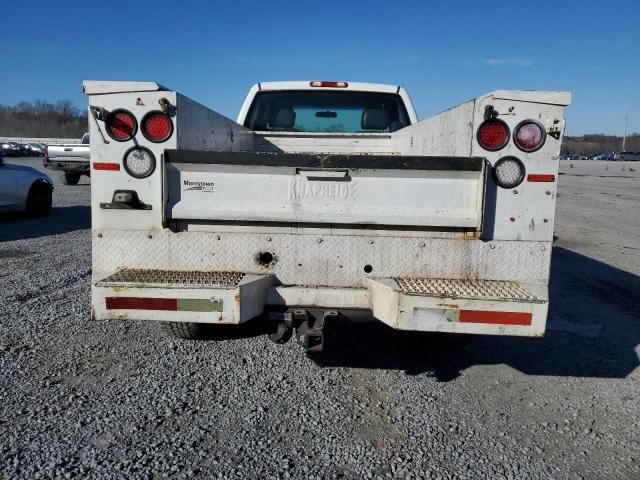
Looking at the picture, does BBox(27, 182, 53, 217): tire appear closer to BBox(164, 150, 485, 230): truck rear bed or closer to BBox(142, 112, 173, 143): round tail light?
BBox(142, 112, 173, 143): round tail light

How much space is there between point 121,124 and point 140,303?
1081 millimetres

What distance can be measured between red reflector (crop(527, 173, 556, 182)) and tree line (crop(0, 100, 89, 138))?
381ft

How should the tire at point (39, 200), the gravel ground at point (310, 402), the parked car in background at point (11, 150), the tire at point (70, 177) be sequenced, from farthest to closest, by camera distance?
the parked car in background at point (11, 150), the tire at point (70, 177), the tire at point (39, 200), the gravel ground at point (310, 402)

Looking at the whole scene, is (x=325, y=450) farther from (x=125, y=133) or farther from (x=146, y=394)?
(x=125, y=133)

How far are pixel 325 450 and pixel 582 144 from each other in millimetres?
141418

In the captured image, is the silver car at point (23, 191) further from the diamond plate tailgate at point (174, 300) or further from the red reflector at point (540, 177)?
the red reflector at point (540, 177)

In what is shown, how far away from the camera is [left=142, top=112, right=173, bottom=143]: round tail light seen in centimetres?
324

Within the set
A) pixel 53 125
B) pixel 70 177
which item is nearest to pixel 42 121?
pixel 53 125

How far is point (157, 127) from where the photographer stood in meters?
3.26

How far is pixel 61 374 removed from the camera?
12.3 ft

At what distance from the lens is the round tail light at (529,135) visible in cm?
321

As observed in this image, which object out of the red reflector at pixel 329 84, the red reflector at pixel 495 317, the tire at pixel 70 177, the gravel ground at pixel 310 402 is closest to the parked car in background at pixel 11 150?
the tire at pixel 70 177

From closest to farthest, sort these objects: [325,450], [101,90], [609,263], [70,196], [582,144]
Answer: [325,450], [101,90], [609,263], [70,196], [582,144]

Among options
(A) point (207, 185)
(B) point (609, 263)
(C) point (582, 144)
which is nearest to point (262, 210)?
(A) point (207, 185)
